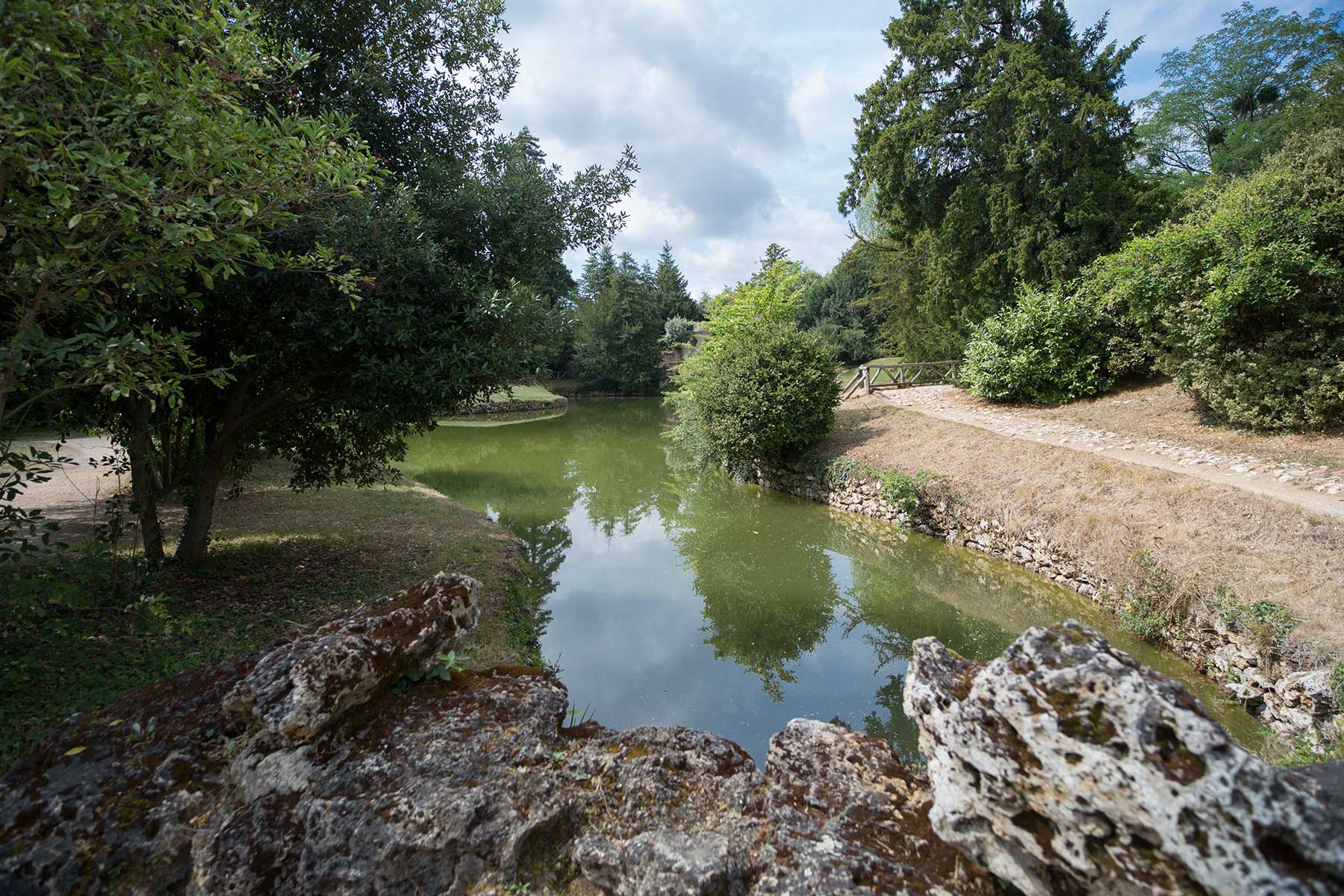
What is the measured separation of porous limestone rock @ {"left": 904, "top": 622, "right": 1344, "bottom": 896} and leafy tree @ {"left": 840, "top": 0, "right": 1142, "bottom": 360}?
20.7 m

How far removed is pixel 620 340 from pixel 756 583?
37488mm

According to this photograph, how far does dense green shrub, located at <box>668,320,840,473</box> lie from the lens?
14961 millimetres

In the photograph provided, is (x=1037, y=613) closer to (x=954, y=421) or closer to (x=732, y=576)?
(x=732, y=576)

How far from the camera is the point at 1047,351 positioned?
56.3 feet

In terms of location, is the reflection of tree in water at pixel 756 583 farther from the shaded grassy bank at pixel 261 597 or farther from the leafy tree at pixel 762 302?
the leafy tree at pixel 762 302

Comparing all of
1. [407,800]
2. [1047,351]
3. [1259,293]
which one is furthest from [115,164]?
[1047,351]

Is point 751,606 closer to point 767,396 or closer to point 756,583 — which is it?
point 756,583

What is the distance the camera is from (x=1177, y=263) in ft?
40.4

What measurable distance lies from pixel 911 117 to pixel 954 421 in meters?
11.9

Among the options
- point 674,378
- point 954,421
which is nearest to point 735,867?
point 954,421

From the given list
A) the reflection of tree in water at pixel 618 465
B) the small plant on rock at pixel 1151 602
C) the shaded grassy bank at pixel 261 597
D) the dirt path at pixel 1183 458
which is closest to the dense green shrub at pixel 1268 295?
the dirt path at pixel 1183 458

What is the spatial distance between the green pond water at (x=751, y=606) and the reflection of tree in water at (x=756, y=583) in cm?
3

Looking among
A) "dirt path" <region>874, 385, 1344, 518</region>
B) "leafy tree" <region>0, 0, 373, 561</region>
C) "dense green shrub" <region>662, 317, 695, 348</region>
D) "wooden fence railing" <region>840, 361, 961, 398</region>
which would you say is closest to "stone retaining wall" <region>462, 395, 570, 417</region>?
"dense green shrub" <region>662, 317, 695, 348</region>

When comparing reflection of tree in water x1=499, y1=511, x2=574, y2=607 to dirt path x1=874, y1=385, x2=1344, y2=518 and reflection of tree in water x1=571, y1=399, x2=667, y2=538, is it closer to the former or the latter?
reflection of tree in water x1=571, y1=399, x2=667, y2=538
